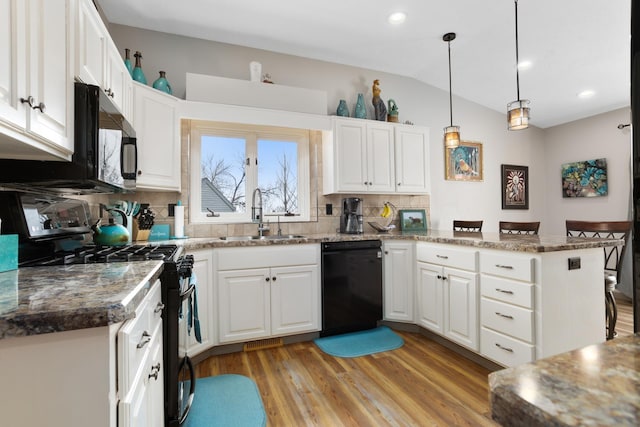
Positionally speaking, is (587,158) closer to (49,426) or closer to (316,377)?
(316,377)

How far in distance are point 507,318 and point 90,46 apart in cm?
283

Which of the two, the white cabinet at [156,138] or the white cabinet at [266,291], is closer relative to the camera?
the white cabinet at [156,138]

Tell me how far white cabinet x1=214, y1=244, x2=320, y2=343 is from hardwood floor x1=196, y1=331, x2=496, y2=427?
21 centimetres

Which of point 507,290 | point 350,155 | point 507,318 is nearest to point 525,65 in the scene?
point 350,155

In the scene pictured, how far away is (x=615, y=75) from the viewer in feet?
11.3

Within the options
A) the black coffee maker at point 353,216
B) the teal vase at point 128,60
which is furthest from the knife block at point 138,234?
the black coffee maker at point 353,216

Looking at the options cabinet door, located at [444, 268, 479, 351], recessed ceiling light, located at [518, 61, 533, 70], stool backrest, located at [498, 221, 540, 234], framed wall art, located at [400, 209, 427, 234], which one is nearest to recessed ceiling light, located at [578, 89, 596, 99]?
recessed ceiling light, located at [518, 61, 533, 70]

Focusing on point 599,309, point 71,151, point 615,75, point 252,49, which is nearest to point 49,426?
point 71,151

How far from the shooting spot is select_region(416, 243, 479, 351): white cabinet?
225 centimetres

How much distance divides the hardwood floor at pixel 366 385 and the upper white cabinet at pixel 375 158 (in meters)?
1.60

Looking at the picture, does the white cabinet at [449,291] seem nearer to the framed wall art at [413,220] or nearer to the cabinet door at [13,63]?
the framed wall art at [413,220]

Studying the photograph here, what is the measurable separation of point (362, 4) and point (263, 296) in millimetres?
2534

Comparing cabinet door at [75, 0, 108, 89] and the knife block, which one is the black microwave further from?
the knife block

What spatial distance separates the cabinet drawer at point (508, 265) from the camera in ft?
6.10
